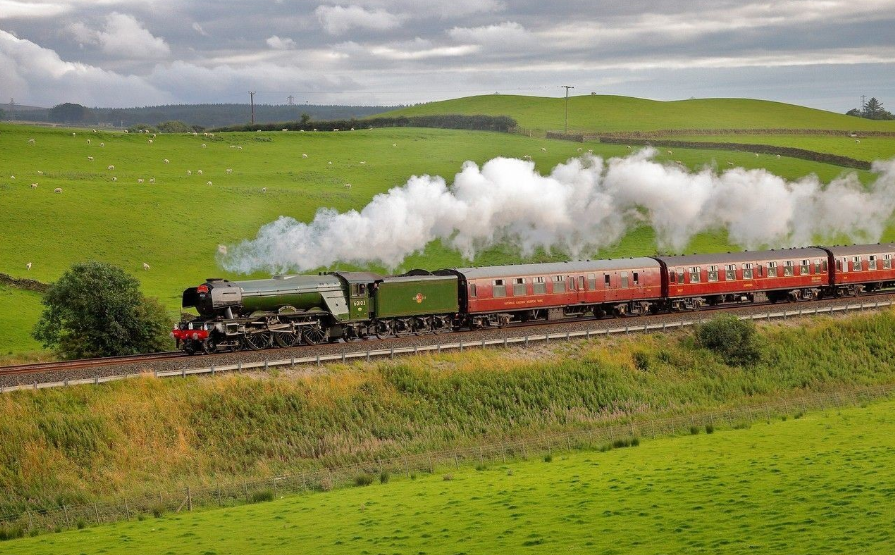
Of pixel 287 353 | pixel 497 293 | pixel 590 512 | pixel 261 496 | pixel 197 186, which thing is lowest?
pixel 261 496

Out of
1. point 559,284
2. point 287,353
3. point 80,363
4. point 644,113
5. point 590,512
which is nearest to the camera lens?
point 590,512

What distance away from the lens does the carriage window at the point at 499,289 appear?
50.3m

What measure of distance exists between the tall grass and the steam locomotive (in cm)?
412

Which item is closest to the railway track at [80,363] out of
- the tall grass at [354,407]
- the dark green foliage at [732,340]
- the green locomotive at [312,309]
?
the green locomotive at [312,309]

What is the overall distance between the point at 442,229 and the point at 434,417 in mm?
23187

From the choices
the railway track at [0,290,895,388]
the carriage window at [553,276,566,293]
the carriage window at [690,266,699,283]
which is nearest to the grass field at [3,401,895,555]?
the railway track at [0,290,895,388]

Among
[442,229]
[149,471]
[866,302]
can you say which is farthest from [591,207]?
[149,471]

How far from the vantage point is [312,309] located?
44.8 m

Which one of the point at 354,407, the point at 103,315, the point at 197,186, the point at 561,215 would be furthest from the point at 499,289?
the point at 197,186

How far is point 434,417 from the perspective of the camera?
40281mm

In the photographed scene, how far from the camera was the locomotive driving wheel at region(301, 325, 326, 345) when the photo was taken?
45.0 m

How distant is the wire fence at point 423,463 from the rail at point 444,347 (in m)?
6.37

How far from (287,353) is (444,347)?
22.7ft

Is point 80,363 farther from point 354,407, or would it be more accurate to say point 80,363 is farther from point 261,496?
point 261,496
